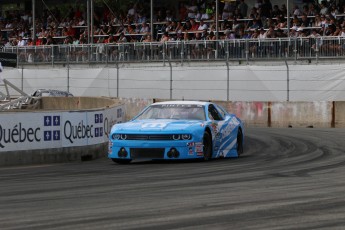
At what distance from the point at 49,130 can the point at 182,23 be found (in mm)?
22382

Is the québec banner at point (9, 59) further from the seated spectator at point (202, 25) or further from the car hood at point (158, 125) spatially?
the car hood at point (158, 125)

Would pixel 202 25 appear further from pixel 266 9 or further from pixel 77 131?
pixel 77 131

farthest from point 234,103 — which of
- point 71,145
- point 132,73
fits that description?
point 71,145

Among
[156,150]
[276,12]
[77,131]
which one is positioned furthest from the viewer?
[276,12]

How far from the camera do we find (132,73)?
37.7 meters

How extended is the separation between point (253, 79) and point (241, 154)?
1429 centimetres

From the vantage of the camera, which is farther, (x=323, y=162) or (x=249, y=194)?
(x=323, y=162)

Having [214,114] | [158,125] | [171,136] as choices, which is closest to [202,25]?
[214,114]

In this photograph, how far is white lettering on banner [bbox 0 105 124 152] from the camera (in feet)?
59.3

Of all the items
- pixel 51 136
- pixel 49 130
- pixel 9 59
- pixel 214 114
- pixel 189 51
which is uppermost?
pixel 189 51

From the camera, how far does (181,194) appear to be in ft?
39.5

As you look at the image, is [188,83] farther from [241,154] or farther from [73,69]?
[241,154]

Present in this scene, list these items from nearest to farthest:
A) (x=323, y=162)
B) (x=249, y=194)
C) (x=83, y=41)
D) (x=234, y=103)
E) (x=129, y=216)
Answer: (x=129, y=216), (x=249, y=194), (x=323, y=162), (x=234, y=103), (x=83, y=41)

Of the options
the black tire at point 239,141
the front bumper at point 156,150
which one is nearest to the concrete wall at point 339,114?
the black tire at point 239,141
